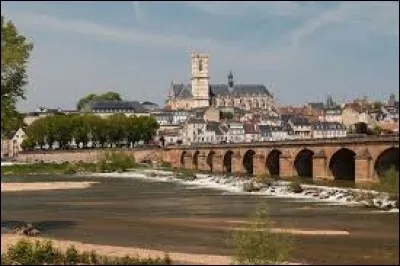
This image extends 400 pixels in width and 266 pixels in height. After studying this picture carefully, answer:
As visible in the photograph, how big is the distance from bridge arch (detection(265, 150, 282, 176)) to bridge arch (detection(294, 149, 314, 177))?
10.7 ft

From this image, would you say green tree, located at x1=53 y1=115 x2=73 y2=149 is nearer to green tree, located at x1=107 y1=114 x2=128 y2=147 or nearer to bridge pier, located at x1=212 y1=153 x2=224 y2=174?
green tree, located at x1=107 y1=114 x2=128 y2=147

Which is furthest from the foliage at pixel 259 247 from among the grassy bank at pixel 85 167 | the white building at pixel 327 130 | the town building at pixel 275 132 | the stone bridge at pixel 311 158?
the town building at pixel 275 132

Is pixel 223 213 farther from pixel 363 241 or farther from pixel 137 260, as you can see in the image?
pixel 137 260

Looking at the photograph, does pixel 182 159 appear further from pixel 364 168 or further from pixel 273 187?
pixel 273 187

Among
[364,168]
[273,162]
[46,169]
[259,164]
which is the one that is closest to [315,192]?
[364,168]

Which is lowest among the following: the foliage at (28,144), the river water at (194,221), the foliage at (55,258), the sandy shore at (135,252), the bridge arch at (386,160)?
the river water at (194,221)

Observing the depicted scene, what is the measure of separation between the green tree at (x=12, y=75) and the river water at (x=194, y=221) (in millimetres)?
5718

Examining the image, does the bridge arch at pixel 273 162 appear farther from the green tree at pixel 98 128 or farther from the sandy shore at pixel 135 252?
the sandy shore at pixel 135 252

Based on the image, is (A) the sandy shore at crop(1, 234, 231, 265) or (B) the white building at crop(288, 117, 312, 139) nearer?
(A) the sandy shore at crop(1, 234, 231, 265)

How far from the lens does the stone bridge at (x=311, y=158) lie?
227 feet

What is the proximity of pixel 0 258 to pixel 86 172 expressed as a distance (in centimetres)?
9433

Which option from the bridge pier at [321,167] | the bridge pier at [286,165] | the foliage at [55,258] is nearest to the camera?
the foliage at [55,258]

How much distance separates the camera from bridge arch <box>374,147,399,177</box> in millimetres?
68575

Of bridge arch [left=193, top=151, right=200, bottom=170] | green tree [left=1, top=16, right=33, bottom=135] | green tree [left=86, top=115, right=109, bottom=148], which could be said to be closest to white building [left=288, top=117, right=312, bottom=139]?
green tree [left=86, top=115, right=109, bottom=148]
